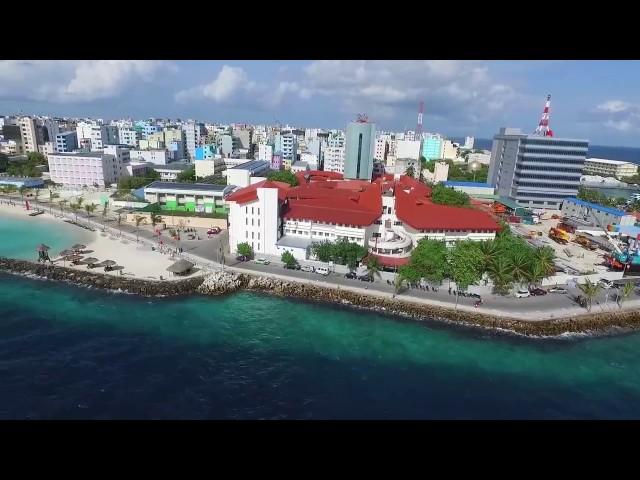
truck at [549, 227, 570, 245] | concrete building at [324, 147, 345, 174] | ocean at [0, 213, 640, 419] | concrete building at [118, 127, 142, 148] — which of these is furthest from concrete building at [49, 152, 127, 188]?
truck at [549, 227, 570, 245]

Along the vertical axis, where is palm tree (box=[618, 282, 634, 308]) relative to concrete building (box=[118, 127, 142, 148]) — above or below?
below

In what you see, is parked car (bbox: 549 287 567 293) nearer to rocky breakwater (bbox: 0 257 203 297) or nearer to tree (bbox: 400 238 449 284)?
tree (bbox: 400 238 449 284)

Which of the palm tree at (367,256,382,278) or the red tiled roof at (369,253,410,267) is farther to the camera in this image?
the red tiled roof at (369,253,410,267)

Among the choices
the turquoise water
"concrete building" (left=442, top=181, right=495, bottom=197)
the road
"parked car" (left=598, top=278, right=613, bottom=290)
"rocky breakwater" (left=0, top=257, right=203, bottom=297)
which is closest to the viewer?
the road

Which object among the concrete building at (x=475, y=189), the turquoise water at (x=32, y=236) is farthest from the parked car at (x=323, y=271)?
the concrete building at (x=475, y=189)

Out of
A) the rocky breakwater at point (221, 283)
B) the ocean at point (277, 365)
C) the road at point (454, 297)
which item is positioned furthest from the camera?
the rocky breakwater at point (221, 283)

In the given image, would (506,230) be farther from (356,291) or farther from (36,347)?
(36,347)

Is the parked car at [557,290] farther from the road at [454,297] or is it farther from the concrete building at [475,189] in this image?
the concrete building at [475,189]
